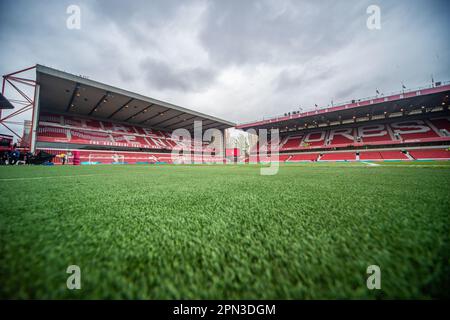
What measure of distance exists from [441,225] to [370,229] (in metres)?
0.23

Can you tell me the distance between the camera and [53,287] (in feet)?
0.82

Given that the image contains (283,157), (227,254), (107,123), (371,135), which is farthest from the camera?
(283,157)

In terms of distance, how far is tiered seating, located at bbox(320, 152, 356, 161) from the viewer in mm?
16281

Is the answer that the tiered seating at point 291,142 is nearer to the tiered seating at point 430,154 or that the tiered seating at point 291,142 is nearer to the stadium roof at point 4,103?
the tiered seating at point 430,154

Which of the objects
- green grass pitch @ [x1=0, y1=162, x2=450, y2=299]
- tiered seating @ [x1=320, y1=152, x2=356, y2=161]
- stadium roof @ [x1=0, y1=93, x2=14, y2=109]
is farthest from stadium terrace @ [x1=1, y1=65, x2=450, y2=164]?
green grass pitch @ [x1=0, y1=162, x2=450, y2=299]

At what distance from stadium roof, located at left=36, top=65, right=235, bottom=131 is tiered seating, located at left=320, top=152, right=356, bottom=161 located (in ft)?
36.0

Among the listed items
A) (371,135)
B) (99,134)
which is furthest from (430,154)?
(99,134)

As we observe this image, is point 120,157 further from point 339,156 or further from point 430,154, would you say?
point 430,154

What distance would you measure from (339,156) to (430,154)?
241 inches

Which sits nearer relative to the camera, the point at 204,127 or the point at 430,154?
the point at 430,154

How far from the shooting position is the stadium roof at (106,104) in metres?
10.4

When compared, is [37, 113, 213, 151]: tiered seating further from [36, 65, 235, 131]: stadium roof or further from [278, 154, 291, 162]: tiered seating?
[278, 154, 291, 162]: tiered seating

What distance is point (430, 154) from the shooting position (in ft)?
44.4
